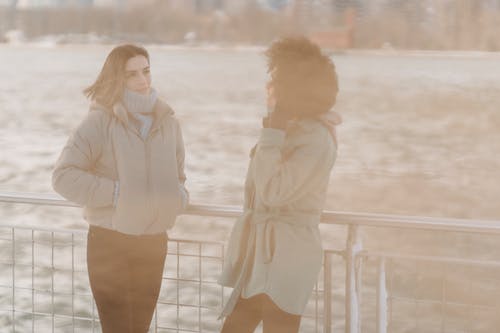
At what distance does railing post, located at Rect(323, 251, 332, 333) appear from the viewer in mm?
1998

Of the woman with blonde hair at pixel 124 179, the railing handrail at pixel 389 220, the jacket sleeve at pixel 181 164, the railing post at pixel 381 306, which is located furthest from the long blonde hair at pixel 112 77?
the railing post at pixel 381 306

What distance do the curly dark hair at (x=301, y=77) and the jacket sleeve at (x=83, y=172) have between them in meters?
0.51

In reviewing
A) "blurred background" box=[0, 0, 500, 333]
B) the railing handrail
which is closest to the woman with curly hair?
the railing handrail

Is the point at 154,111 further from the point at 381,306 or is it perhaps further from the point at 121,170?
the point at 381,306

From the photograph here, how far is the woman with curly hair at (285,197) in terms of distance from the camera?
159 centimetres

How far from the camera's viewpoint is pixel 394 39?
1.27 m

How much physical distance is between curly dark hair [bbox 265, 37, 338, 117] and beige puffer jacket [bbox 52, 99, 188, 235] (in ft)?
1.43

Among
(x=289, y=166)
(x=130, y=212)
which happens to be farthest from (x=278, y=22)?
(x=130, y=212)

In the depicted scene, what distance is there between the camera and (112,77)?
74.4 inches

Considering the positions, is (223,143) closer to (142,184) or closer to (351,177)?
(351,177)

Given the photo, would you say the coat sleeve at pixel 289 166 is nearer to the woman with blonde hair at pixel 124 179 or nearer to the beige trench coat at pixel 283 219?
the beige trench coat at pixel 283 219

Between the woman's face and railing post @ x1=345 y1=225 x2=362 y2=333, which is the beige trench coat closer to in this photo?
railing post @ x1=345 y1=225 x2=362 y2=333

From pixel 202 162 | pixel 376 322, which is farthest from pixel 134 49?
pixel 202 162

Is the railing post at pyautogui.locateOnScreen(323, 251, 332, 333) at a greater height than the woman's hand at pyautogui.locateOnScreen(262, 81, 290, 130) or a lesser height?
lesser
